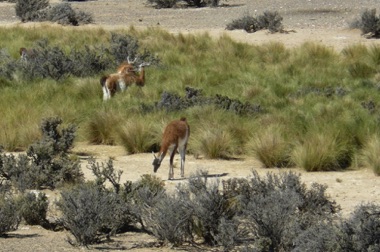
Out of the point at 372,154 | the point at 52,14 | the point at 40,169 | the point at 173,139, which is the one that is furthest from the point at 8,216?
the point at 52,14

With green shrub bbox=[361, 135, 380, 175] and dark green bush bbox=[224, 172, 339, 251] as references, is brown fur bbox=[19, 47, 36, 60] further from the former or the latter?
dark green bush bbox=[224, 172, 339, 251]

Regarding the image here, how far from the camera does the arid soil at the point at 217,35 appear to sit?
10008 mm

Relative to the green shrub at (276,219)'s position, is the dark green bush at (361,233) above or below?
above

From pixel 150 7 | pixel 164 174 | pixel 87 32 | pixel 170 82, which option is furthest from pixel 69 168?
pixel 150 7

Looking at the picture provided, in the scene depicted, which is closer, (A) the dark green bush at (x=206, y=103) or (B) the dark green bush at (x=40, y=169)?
(B) the dark green bush at (x=40, y=169)

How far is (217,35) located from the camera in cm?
3428

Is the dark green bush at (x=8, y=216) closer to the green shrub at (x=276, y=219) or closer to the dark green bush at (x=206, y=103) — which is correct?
the green shrub at (x=276, y=219)

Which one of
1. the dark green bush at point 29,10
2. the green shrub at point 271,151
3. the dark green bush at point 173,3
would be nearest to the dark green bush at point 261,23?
the dark green bush at point 29,10

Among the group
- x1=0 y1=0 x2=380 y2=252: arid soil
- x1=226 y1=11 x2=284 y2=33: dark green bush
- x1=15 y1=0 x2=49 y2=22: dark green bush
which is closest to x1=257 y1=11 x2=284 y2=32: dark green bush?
x1=226 y1=11 x2=284 y2=33: dark green bush

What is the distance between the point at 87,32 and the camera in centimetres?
3459

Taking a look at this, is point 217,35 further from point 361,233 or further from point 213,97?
point 361,233

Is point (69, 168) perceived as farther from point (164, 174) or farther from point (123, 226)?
point (123, 226)

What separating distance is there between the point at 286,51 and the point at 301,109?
1001 cm

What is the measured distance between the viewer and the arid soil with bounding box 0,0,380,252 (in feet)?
32.8
